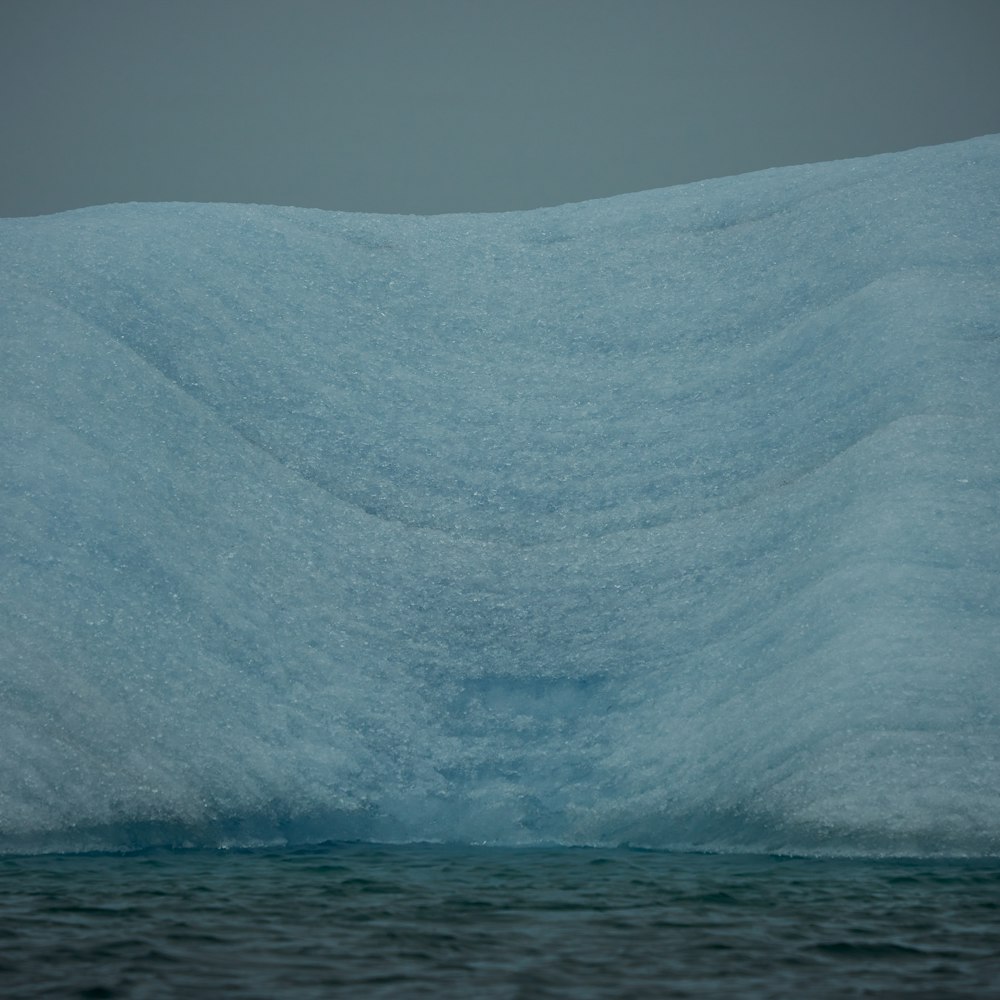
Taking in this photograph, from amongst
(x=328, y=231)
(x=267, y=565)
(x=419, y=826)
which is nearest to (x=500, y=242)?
(x=328, y=231)

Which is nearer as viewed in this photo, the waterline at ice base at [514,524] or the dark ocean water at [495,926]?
the dark ocean water at [495,926]

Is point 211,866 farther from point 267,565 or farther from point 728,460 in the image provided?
point 728,460

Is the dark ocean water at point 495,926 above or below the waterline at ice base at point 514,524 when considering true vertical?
below

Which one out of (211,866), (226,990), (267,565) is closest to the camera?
(226,990)

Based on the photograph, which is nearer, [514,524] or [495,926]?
[495,926]

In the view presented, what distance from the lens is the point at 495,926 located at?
130 inches

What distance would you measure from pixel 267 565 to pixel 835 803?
8.10ft

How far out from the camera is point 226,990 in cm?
271

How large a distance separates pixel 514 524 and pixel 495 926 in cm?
245

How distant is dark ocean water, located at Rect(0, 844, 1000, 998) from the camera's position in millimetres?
2773

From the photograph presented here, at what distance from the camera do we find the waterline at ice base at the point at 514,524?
4.55 meters

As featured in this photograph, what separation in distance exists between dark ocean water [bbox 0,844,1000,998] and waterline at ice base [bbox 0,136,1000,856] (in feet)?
1.22

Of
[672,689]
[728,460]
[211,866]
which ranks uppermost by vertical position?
[728,460]

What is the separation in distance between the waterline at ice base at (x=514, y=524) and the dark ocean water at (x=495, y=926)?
1.22ft
